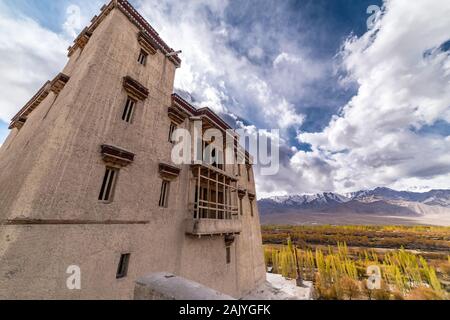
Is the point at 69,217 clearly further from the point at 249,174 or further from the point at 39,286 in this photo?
the point at 249,174

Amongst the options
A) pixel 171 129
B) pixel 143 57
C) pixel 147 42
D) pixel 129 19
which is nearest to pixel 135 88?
pixel 171 129

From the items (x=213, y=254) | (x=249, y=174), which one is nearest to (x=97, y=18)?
(x=213, y=254)

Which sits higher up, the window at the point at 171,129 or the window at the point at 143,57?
the window at the point at 143,57

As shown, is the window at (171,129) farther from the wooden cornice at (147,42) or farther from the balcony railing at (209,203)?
the wooden cornice at (147,42)

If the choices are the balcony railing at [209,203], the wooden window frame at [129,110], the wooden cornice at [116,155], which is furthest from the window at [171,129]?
the wooden cornice at [116,155]

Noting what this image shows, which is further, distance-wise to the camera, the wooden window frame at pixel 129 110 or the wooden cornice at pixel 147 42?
the wooden cornice at pixel 147 42

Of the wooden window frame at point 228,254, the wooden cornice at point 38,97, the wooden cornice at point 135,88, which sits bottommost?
the wooden window frame at point 228,254

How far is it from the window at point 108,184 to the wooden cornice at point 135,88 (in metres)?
3.90

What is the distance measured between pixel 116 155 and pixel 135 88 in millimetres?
3641

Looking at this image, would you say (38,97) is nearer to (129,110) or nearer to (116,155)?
(129,110)

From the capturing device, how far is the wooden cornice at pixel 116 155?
7320 millimetres

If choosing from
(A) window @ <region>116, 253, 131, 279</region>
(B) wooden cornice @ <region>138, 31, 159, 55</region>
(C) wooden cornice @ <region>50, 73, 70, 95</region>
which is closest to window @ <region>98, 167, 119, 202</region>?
(A) window @ <region>116, 253, 131, 279</region>

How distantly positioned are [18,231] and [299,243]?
108 metres

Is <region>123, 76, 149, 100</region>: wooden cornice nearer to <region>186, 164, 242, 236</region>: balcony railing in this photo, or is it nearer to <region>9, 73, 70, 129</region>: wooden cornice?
<region>9, 73, 70, 129</region>: wooden cornice
